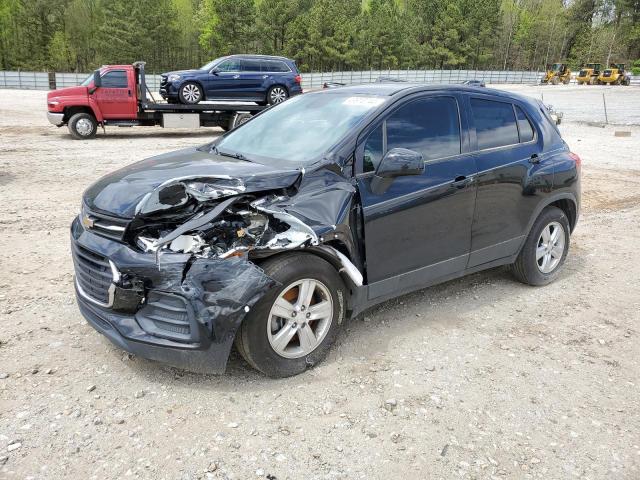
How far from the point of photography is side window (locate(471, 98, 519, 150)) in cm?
433

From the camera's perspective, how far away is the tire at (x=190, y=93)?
624 inches

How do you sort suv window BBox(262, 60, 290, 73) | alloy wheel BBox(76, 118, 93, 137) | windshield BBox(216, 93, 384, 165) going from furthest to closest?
1. suv window BBox(262, 60, 290, 73)
2. alloy wheel BBox(76, 118, 93, 137)
3. windshield BBox(216, 93, 384, 165)

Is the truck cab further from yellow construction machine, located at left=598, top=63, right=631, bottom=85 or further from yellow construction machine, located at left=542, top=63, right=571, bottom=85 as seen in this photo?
yellow construction machine, located at left=542, top=63, right=571, bottom=85

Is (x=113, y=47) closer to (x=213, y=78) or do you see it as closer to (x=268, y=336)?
(x=213, y=78)

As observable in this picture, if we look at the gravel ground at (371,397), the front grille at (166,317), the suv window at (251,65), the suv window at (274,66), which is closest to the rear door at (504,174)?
the gravel ground at (371,397)

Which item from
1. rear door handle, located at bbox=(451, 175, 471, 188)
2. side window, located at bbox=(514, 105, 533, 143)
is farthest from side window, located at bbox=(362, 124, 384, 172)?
side window, located at bbox=(514, 105, 533, 143)

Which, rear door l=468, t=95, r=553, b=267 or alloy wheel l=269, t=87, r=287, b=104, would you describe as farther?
alloy wheel l=269, t=87, r=287, b=104

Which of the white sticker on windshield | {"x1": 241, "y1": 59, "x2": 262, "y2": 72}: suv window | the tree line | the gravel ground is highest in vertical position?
the tree line

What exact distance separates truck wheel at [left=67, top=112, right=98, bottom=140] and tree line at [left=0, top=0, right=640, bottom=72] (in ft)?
178

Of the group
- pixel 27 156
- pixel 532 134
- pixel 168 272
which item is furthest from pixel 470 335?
pixel 27 156

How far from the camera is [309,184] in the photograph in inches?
132

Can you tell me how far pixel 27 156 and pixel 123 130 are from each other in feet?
21.4

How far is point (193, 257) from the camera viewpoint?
2938mm

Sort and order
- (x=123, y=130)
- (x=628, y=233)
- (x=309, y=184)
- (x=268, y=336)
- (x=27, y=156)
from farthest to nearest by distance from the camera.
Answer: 1. (x=123, y=130)
2. (x=27, y=156)
3. (x=628, y=233)
4. (x=309, y=184)
5. (x=268, y=336)
